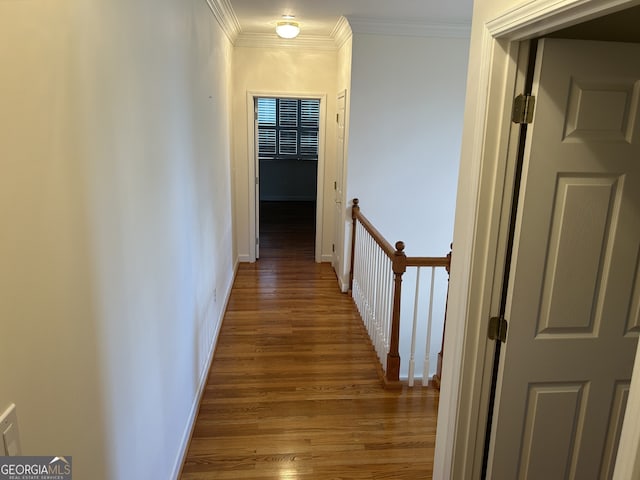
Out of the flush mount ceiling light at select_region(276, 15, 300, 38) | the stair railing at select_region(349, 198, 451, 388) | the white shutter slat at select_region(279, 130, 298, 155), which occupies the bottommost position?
the stair railing at select_region(349, 198, 451, 388)

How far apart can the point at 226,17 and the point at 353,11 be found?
3.77 feet

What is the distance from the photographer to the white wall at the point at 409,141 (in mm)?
4492

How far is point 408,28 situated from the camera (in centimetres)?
438

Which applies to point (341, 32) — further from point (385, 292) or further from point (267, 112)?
point (267, 112)

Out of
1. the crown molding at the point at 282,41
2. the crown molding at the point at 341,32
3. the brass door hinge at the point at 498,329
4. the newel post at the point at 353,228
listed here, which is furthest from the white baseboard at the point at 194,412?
the crown molding at the point at 282,41

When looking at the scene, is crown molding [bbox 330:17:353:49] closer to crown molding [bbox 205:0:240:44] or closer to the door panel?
crown molding [bbox 205:0:240:44]

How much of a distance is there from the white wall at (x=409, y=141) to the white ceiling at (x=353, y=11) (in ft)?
0.74

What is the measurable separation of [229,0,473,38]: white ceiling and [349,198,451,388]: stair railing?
5.74 ft

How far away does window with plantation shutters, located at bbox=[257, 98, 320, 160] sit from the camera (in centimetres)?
936

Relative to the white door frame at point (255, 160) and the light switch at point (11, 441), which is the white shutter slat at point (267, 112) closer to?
the white door frame at point (255, 160)

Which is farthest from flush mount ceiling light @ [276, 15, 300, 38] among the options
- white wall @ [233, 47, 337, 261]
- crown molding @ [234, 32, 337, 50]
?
white wall @ [233, 47, 337, 261]

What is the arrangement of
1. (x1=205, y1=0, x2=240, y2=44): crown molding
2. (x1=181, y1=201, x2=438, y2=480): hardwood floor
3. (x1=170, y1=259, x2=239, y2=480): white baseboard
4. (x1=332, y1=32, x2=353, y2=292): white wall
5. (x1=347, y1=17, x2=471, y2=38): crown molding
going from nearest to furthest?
(x1=170, y1=259, x2=239, y2=480): white baseboard < (x1=181, y1=201, x2=438, y2=480): hardwood floor < (x1=205, y1=0, x2=240, y2=44): crown molding < (x1=347, y1=17, x2=471, y2=38): crown molding < (x1=332, y1=32, x2=353, y2=292): white wall

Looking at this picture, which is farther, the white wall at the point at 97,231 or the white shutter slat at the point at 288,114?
the white shutter slat at the point at 288,114

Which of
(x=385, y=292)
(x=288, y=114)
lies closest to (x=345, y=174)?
(x=385, y=292)
